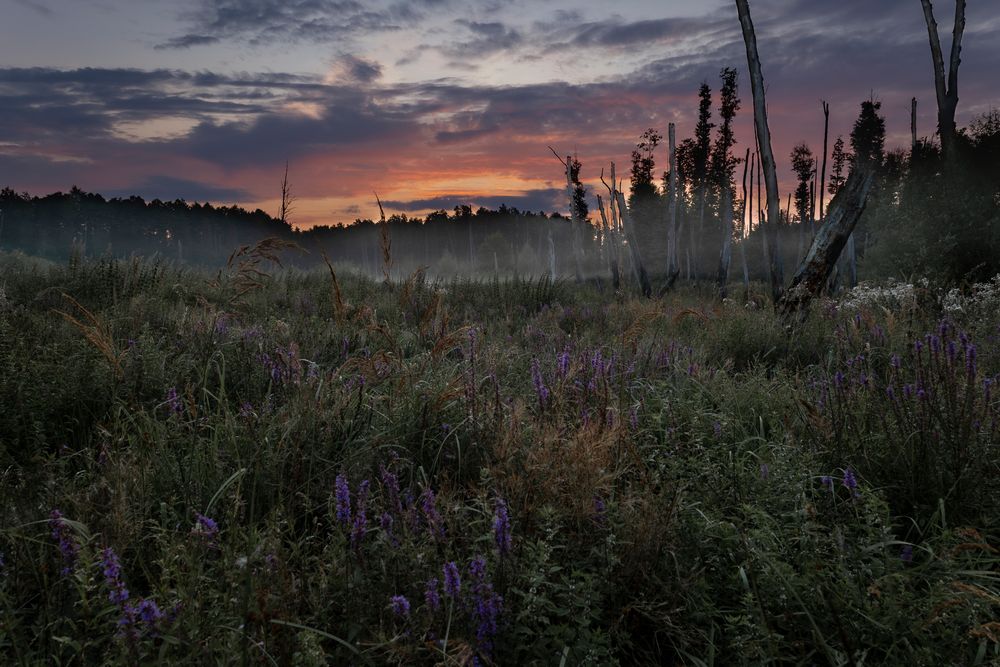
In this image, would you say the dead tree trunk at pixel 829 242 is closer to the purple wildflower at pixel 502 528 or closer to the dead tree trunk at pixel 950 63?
the purple wildflower at pixel 502 528

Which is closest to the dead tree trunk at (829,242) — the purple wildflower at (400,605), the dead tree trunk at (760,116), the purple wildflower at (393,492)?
the dead tree trunk at (760,116)

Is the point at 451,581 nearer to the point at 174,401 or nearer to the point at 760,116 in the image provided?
the point at 174,401

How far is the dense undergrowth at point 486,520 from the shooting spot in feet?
5.31

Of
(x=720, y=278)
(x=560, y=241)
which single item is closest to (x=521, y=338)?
(x=720, y=278)

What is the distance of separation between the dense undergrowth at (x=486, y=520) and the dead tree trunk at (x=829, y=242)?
4.03 m

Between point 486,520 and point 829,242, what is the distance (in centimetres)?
743

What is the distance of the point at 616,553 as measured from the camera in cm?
198

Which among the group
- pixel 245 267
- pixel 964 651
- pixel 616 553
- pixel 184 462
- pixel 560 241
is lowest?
pixel 964 651

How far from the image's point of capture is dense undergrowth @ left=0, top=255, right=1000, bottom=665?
5.31 feet

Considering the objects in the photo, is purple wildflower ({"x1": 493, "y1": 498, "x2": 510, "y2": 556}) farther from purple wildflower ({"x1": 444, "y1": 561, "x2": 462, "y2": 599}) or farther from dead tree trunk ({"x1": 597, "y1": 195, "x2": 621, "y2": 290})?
dead tree trunk ({"x1": 597, "y1": 195, "x2": 621, "y2": 290})

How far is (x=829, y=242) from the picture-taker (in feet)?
25.3

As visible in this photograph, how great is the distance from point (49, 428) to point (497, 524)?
2.97m

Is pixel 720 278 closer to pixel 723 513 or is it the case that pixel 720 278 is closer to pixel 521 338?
pixel 521 338

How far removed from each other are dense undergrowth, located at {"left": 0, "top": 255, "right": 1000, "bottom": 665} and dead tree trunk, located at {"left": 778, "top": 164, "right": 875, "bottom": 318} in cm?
403
